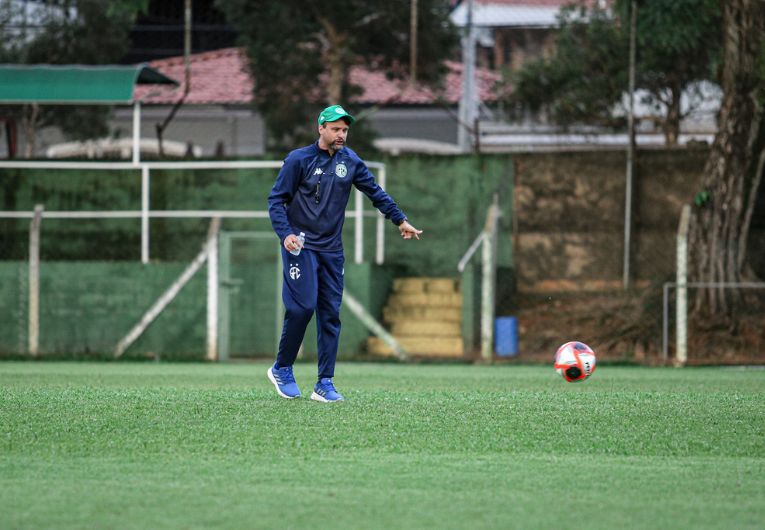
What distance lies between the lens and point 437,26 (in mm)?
27438

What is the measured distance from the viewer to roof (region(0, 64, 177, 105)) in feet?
68.3

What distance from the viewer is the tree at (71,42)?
28.6m

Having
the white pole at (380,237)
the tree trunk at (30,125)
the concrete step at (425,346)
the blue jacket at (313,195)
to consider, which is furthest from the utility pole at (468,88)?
the blue jacket at (313,195)

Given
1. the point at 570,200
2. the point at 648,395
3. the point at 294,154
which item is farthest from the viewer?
the point at 570,200

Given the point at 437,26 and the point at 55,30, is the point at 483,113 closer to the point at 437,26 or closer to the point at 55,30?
the point at 437,26

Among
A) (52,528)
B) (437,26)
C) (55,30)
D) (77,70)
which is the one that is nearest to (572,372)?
(52,528)

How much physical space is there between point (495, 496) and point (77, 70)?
16849 millimetres

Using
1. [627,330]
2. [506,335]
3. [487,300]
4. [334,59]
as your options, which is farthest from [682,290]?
[334,59]

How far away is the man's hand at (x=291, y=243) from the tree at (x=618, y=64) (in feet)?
44.5

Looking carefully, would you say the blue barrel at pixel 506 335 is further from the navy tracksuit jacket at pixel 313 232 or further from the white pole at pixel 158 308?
the navy tracksuit jacket at pixel 313 232

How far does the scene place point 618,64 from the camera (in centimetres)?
2455

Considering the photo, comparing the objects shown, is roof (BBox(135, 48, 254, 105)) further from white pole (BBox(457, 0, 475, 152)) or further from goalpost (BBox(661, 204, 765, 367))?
goalpost (BBox(661, 204, 765, 367))

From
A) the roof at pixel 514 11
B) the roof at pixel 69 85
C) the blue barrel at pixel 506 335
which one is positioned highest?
the roof at pixel 514 11

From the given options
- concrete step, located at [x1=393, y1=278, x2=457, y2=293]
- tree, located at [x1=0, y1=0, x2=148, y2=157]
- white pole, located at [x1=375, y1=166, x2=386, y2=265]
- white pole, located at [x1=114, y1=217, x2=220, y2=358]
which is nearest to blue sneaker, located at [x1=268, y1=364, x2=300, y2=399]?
white pole, located at [x1=114, y1=217, x2=220, y2=358]
